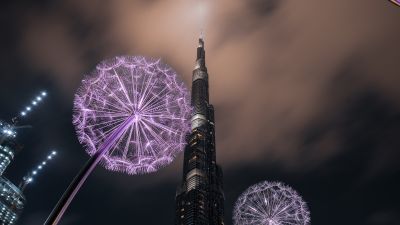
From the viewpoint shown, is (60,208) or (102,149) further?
(102,149)

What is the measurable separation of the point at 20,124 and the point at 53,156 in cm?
Answer: 3227

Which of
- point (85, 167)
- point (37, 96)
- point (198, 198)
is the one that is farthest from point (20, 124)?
point (85, 167)

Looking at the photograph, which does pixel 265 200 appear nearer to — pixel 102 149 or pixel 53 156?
pixel 102 149

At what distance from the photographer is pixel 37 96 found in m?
146

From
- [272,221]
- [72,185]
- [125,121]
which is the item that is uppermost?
[272,221]

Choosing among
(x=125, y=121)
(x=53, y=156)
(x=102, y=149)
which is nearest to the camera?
(x=102, y=149)

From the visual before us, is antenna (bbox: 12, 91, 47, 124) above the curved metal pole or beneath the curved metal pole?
above

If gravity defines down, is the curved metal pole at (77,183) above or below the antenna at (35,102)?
below

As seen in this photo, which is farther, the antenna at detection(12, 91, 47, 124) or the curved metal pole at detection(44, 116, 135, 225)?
the antenna at detection(12, 91, 47, 124)

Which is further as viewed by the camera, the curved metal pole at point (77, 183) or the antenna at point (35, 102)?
the antenna at point (35, 102)

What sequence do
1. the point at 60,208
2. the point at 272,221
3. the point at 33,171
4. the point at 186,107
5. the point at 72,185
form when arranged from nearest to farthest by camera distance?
the point at 60,208, the point at 72,185, the point at 186,107, the point at 272,221, the point at 33,171

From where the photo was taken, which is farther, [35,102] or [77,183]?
[35,102]

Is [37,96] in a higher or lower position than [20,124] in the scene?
lower

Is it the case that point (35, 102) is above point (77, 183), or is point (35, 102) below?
above
